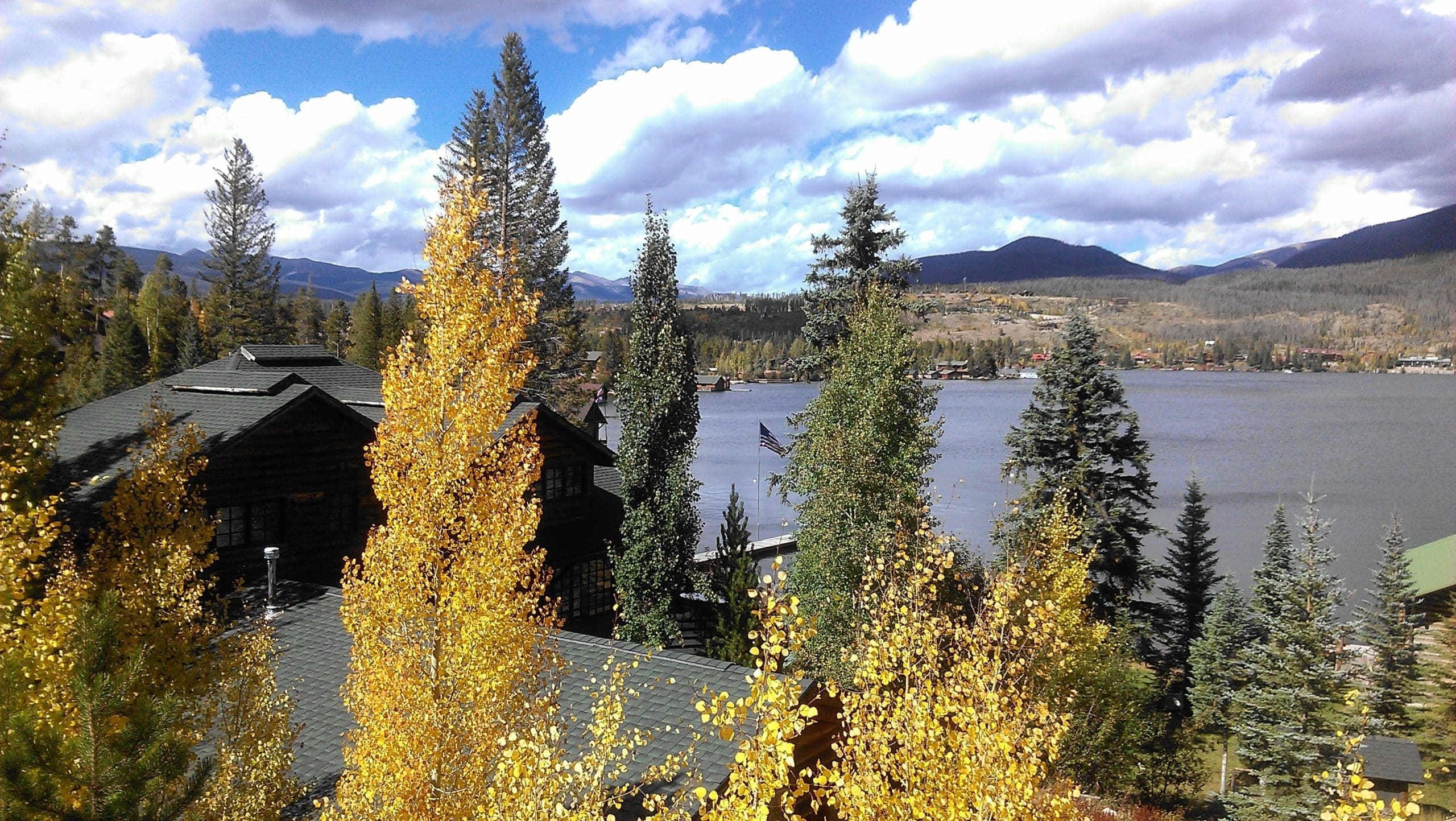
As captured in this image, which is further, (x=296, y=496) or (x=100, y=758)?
(x=296, y=496)

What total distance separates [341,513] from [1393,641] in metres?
37.4

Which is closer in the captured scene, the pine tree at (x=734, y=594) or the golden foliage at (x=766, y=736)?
the golden foliage at (x=766, y=736)

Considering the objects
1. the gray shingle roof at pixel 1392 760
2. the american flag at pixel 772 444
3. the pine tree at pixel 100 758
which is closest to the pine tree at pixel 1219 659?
the gray shingle roof at pixel 1392 760

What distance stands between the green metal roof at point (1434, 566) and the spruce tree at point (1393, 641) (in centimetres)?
122

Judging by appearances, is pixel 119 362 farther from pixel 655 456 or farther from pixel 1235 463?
pixel 1235 463

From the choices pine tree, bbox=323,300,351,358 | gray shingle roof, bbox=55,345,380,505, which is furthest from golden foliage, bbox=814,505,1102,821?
pine tree, bbox=323,300,351,358

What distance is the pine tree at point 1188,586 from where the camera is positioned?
36.8 m

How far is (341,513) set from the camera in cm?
2192

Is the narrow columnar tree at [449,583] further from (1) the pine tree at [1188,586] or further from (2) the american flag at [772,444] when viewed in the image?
(1) the pine tree at [1188,586]

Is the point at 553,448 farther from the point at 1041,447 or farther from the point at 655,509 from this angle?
the point at 1041,447

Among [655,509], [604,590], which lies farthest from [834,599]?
[604,590]

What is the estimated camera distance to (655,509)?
21.7 m

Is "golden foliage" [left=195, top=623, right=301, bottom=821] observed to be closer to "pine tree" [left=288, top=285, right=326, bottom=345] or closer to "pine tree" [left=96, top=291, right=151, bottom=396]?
"pine tree" [left=96, top=291, right=151, bottom=396]

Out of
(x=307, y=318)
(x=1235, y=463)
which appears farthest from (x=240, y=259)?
(x=1235, y=463)
